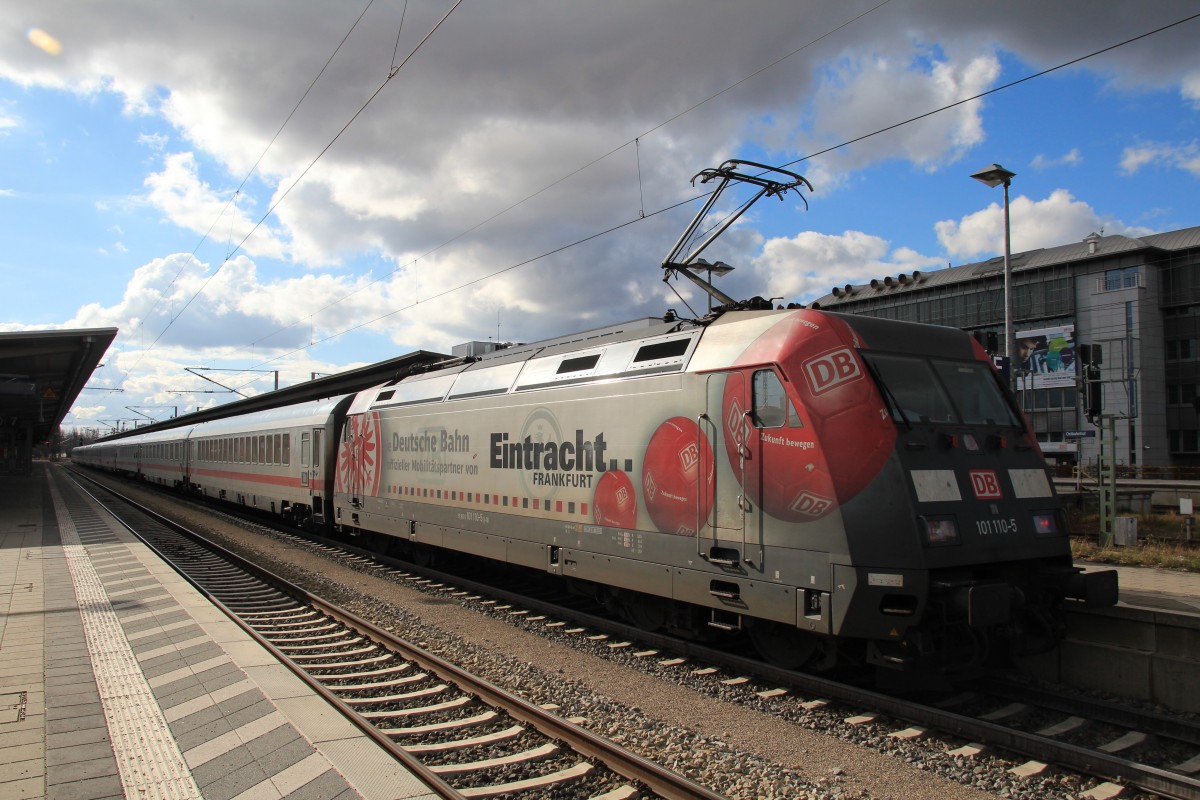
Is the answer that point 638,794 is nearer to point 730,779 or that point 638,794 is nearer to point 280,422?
point 730,779

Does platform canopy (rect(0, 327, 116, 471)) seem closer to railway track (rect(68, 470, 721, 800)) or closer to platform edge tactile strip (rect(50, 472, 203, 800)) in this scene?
platform edge tactile strip (rect(50, 472, 203, 800))

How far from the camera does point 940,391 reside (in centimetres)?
683

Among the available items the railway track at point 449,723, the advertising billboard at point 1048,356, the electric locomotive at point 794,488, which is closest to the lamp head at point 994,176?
the electric locomotive at point 794,488

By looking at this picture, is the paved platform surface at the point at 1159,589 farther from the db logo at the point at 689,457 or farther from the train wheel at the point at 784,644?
the db logo at the point at 689,457

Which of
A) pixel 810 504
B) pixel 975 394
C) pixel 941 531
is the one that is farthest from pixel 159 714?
pixel 975 394

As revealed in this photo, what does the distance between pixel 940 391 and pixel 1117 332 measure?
5577cm

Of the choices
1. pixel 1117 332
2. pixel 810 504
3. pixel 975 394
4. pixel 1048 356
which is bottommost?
pixel 810 504

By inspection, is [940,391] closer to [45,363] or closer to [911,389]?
[911,389]

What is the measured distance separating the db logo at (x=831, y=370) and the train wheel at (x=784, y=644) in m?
2.19

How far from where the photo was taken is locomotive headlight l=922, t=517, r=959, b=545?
5926 mm

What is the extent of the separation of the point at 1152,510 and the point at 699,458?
A: 25.6 m

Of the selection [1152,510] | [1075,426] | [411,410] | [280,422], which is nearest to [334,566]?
[411,410]

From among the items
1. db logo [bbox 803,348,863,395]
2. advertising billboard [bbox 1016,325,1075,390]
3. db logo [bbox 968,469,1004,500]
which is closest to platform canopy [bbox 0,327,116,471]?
db logo [bbox 803,348,863,395]

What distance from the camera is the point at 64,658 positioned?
282 inches
